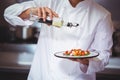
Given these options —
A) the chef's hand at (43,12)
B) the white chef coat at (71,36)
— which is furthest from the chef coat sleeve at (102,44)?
the chef's hand at (43,12)

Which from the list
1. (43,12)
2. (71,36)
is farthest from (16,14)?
(71,36)

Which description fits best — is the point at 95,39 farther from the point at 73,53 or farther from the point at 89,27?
the point at 73,53

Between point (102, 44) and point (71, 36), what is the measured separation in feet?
0.48

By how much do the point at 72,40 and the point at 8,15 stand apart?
0.99 feet

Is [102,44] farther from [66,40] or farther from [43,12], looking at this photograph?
[43,12]

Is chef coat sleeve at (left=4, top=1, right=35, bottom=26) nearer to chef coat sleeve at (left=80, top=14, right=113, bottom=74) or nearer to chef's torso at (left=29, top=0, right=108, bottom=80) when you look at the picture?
chef's torso at (left=29, top=0, right=108, bottom=80)

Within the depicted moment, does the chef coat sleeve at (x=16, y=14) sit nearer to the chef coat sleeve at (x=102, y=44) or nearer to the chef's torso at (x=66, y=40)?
the chef's torso at (x=66, y=40)

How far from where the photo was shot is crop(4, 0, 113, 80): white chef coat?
46.9 inches

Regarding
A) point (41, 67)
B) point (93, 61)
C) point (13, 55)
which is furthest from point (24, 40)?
point (93, 61)

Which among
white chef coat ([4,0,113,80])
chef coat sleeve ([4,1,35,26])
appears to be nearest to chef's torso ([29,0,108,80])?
white chef coat ([4,0,113,80])

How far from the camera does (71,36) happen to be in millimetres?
1228

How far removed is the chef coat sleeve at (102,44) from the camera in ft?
3.72

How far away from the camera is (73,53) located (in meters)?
1.05

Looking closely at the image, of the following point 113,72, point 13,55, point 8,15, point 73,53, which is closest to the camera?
point 73,53
